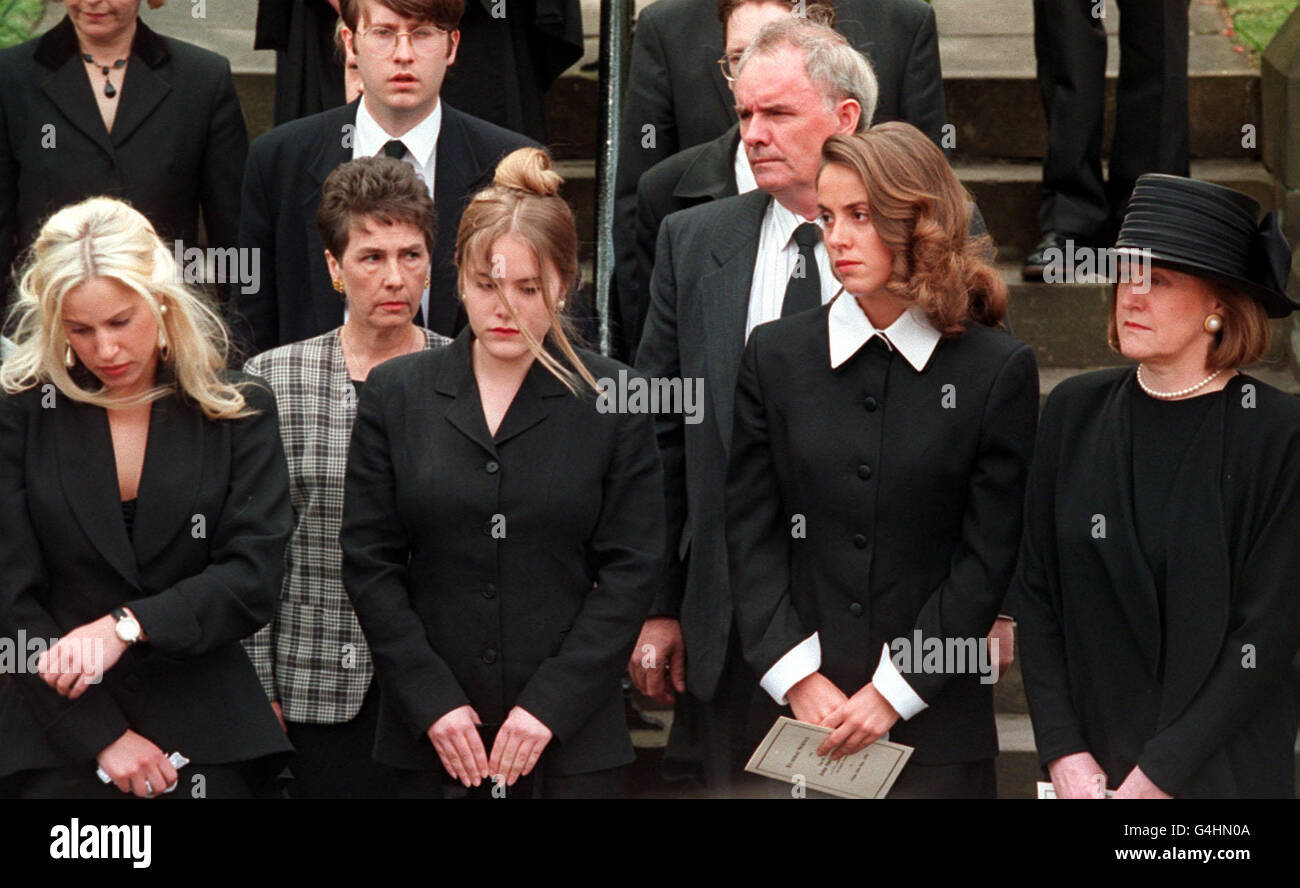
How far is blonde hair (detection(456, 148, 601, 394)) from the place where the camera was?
4523mm

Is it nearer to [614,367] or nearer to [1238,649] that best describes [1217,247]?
[1238,649]

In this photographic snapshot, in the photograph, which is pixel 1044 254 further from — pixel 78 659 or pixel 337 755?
pixel 78 659

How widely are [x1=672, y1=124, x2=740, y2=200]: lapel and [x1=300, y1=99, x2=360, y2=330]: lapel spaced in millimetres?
937

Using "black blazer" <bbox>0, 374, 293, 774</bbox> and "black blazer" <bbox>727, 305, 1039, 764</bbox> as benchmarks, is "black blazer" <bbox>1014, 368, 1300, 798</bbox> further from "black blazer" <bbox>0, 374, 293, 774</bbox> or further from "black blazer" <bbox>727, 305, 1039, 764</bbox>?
"black blazer" <bbox>0, 374, 293, 774</bbox>

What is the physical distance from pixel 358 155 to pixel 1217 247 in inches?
96.2

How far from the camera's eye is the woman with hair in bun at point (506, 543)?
448 centimetres

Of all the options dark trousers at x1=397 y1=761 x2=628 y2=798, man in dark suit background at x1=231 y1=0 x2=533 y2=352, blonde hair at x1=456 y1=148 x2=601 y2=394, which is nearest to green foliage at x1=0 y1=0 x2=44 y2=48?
man in dark suit background at x1=231 y1=0 x2=533 y2=352

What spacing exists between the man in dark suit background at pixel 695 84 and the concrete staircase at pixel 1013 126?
45.5 inches

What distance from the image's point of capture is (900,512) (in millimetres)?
4535

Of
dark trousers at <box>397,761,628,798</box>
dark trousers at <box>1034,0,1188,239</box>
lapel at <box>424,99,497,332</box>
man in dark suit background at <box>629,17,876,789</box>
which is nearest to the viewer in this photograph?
dark trousers at <box>397,761,628,798</box>

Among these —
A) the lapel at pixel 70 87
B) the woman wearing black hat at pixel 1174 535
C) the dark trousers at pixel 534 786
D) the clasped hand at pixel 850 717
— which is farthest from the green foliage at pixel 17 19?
the woman wearing black hat at pixel 1174 535

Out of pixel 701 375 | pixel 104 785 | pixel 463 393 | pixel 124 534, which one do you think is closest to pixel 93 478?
pixel 124 534

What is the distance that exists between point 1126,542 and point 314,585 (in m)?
1.98

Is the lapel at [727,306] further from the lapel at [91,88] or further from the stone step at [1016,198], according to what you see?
the stone step at [1016,198]
